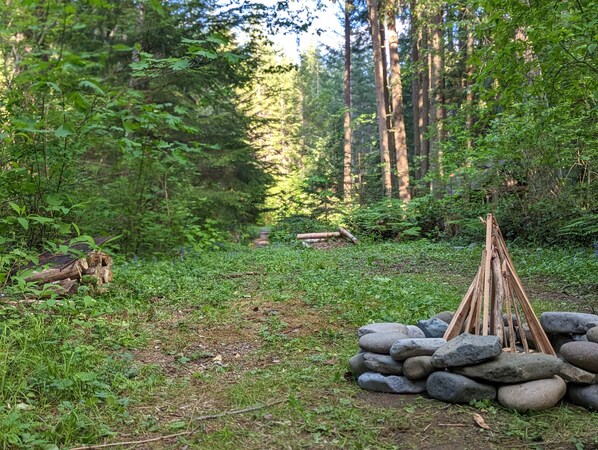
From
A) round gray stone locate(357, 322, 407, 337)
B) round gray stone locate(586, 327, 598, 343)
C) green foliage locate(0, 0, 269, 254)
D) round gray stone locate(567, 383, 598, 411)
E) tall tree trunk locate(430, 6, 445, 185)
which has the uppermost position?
tall tree trunk locate(430, 6, 445, 185)

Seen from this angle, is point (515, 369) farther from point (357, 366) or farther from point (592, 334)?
point (357, 366)

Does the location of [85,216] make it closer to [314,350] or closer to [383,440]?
[314,350]

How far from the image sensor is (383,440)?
2.58m

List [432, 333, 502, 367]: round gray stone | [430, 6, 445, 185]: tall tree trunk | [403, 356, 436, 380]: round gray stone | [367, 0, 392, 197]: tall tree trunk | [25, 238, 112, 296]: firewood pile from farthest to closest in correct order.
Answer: [367, 0, 392, 197]: tall tree trunk < [430, 6, 445, 185]: tall tree trunk < [25, 238, 112, 296]: firewood pile < [403, 356, 436, 380]: round gray stone < [432, 333, 502, 367]: round gray stone

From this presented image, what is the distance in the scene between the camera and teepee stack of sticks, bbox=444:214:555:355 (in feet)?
11.1

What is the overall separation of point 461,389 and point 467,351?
0.82 feet

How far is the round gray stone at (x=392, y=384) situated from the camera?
3217 mm

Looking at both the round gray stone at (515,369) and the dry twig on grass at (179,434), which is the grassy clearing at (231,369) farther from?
the round gray stone at (515,369)

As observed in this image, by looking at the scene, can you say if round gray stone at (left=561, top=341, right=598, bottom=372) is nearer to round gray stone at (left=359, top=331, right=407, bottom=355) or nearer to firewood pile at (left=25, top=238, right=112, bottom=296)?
round gray stone at (left=359, top=331, right=407, bottom=355)

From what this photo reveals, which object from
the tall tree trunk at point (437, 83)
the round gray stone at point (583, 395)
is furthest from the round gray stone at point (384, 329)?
the tall tree trunk at point (437, 83)

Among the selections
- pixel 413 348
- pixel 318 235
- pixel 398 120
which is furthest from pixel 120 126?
pixel 398 120

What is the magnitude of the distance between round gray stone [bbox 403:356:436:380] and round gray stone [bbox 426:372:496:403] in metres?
0.13

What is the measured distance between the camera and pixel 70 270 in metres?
5.34

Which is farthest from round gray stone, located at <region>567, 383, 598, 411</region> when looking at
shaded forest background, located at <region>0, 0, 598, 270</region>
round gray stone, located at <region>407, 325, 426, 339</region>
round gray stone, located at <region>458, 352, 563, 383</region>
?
shaded forest background, located at <region>0, 0, 598, 270</region>
